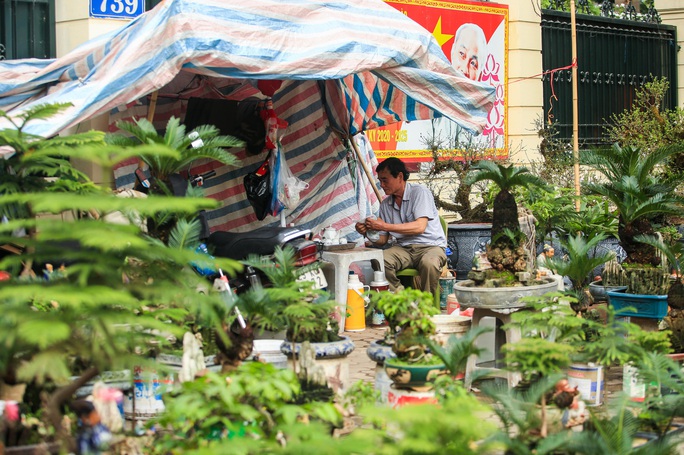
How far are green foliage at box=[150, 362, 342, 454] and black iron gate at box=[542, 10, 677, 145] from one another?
10.2m

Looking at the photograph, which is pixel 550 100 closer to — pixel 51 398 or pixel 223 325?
pixel 223 325

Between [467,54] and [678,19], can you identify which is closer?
[467,54]

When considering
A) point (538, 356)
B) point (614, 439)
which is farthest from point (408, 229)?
point (614, 439)

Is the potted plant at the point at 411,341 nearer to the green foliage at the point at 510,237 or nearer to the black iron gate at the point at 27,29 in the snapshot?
the green foliage at the point at 510,237

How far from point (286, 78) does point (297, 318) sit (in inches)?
111

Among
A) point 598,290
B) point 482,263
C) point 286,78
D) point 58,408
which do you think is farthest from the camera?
point 598,290

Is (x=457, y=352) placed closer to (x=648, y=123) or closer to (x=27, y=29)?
(x=27, y=29)

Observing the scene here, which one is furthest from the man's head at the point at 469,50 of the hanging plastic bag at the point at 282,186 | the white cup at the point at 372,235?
the hanging plastic bag at the point at 282,186

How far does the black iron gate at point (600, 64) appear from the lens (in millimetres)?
13438

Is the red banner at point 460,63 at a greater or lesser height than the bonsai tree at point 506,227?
greater

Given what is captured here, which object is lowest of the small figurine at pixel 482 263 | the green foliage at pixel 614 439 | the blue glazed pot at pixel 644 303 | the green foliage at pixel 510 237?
the green foliage at pixel 614 439

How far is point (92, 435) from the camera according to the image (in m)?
3.46

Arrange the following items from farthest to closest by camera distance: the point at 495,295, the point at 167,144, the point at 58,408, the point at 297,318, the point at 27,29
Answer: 1. the point at 27,29
2. the point at 495,295
3. the point at 167,144
4. the point at 297,318
5. the point at 58,408

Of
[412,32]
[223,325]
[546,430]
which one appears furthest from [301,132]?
[546,430]
